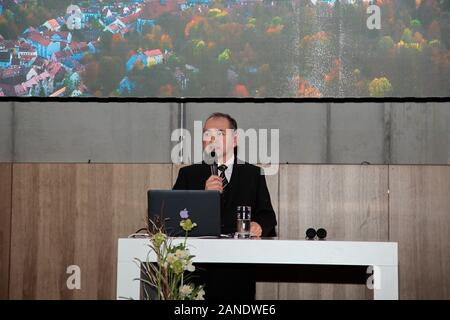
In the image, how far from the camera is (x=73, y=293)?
14.8 ft

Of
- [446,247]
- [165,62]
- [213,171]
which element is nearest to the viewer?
[213,171]

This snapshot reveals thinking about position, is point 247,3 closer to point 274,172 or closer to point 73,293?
point 274,172

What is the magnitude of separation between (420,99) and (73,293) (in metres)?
2.75

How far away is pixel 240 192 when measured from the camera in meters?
3.54

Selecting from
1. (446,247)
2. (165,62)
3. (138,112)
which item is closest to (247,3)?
(165,62)

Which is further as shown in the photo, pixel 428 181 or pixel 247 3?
pixel 247 3

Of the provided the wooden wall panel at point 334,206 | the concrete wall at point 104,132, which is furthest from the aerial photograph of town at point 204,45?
the wooden wall panel at point 334,206

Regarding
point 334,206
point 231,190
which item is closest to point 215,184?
point 231,190

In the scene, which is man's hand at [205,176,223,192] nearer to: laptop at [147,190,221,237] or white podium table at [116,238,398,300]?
laptop at [147,190,221,237]

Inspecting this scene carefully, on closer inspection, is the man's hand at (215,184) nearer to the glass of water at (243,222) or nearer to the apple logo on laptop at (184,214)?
the glass of water at (243,222)

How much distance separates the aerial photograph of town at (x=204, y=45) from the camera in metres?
4.71

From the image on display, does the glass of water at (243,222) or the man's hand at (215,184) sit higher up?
the man's hand at (215,184)

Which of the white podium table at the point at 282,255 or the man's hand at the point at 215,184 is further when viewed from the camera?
the man's hand at the point at 215,184

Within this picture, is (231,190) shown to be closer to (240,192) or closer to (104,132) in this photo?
(240,192)
